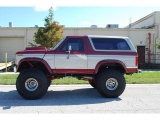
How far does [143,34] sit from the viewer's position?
28.6 meters

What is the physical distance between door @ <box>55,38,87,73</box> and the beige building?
61.5 feet

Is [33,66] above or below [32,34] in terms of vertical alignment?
below

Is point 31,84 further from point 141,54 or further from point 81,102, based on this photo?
point 141,54

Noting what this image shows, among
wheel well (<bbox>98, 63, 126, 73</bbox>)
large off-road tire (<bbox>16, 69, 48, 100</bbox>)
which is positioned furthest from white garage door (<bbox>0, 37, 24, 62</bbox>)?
wheel well (<bbox>98, 63, 126, 73</bbox>)

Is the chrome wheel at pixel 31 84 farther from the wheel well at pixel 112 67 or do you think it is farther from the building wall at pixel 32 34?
the building wall at pixel 32 34

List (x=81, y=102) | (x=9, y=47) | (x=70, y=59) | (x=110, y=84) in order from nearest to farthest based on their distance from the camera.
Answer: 1. (x=81, y=102)
2. (x=70, y=59)
3. (x=110, y=84)
4. (x=9, y=47)

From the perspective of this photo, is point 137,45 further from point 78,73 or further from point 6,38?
point 78,73

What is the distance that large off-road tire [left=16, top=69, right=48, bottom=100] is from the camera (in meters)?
8.62

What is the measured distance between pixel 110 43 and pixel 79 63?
1.35 meters

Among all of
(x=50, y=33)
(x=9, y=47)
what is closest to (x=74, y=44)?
(x=50, y=33)

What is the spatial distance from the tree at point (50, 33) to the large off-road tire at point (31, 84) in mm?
13397

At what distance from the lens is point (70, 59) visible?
8.94 m
